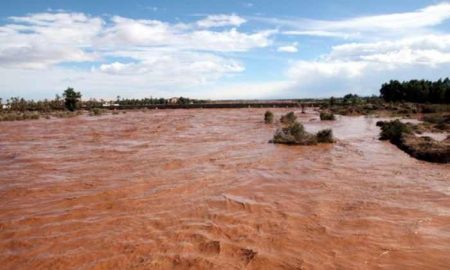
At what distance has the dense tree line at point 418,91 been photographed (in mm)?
74062

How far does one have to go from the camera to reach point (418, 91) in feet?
270

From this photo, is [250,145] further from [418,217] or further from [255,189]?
[418,217]

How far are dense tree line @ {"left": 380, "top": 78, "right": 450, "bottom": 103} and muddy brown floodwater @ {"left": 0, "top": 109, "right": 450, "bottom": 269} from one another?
64718 millimetres

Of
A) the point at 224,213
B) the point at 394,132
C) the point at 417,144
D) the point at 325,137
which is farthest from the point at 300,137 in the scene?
the point at 224,213

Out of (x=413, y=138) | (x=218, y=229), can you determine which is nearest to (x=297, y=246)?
(x=218, y=229)

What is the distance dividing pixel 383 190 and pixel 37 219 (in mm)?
8828

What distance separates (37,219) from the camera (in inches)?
360

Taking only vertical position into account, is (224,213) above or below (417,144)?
below

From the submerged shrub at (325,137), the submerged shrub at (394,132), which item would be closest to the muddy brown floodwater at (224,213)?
the submerged shrub at (325,137)

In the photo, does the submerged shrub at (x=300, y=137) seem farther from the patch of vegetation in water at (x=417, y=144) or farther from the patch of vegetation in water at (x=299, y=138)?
the patch of vegetation in water at (x=417, y=144)

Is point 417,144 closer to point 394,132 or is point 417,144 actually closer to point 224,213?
point 394,132

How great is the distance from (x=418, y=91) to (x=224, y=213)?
271ft

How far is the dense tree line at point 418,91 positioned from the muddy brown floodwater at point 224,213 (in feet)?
212

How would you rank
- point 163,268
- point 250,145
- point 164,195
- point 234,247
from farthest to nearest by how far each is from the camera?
point 250,145
point 164,195
point 234,247
point 163,268
